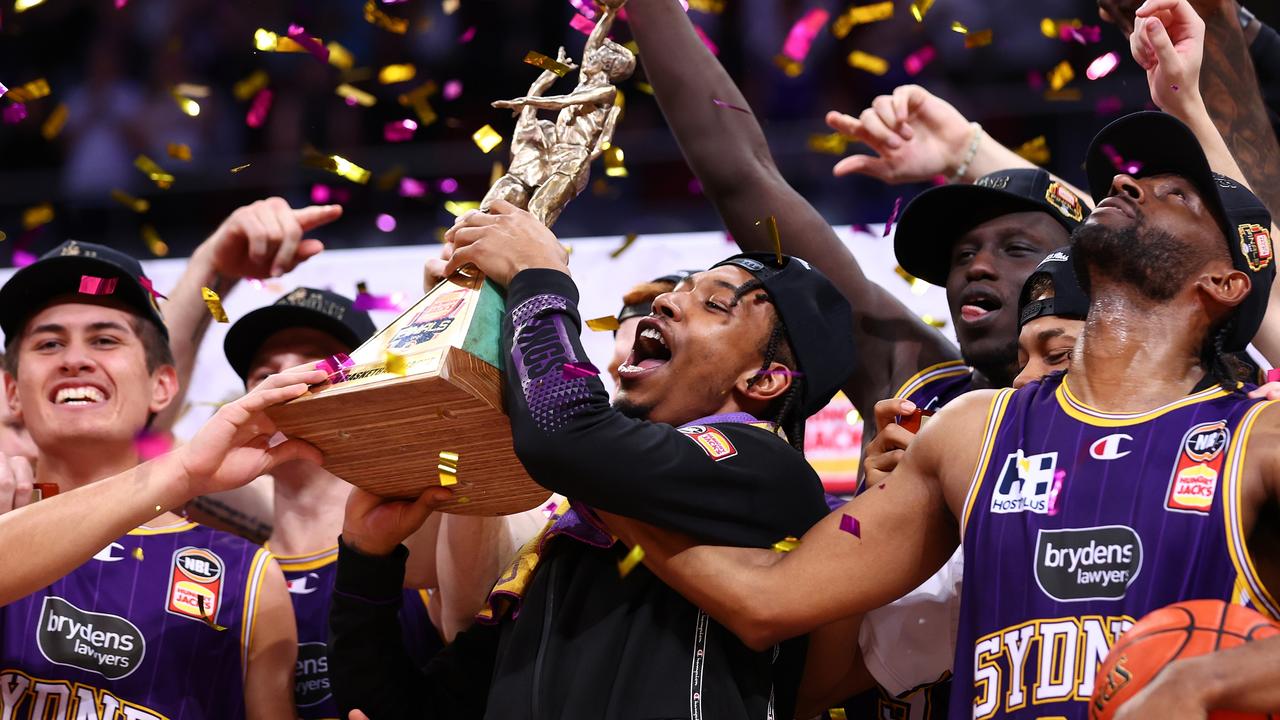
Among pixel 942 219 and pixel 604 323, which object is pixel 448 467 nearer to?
pixel 604 323

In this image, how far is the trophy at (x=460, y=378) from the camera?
236cm

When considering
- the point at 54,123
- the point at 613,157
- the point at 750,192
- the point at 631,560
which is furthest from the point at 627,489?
the point at 54,123

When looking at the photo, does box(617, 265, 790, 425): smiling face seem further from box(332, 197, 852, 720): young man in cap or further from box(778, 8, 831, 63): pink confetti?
box(778, 8, 831, 63): pink confetti

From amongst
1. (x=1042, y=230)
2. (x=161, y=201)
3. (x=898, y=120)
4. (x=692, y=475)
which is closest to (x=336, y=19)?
(x=161, y=201)

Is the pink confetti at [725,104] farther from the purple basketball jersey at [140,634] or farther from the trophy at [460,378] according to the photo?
the purple basketball jersey at [140,634]

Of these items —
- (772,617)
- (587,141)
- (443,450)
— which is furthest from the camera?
(587,141)

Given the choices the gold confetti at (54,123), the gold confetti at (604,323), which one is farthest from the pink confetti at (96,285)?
the gold confetti at (54,123)

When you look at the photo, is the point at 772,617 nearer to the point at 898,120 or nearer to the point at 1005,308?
the point at 1005,308

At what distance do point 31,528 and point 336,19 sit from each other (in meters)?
5.26

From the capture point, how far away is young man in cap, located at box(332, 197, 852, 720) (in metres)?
2.34

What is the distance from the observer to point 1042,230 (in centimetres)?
316

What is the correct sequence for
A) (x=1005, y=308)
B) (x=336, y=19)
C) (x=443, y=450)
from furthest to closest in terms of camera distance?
(x=336, y=19), (x=1005, y=308), (x=443, y=450)

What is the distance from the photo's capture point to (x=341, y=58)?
7.27 m

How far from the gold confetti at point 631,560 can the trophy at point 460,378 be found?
0.27m
